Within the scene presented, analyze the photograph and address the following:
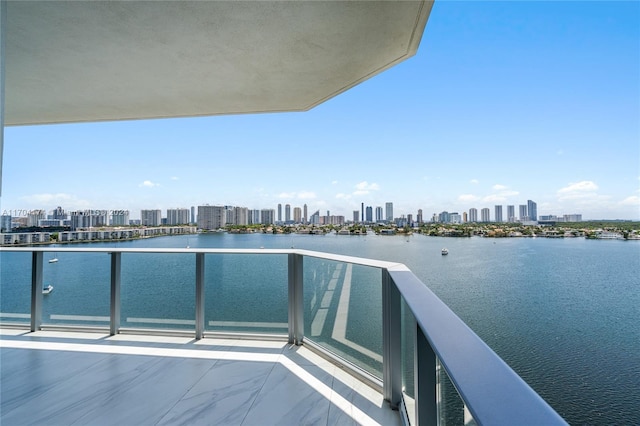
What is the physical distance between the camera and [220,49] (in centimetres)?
273

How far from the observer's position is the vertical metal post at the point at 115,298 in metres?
3.72

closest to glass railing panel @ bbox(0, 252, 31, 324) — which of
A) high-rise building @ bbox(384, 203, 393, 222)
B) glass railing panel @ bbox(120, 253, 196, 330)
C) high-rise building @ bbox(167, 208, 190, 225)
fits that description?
glass railing panel @ bbox(120, 253, 196, 330)

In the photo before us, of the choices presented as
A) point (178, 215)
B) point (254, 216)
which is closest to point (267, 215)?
point (254, 216)

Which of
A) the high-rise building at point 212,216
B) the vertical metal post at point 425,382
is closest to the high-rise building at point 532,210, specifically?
the high-rise building at point 212,216

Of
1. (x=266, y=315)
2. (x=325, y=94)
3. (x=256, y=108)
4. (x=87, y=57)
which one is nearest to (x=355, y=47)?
(x=325, y=94)

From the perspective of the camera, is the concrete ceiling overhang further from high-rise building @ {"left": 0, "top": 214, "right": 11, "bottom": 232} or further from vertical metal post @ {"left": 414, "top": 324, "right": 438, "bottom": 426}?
vertical metal post @ {"left": 414, "top": 324, "right": 438, "bottom": 426}

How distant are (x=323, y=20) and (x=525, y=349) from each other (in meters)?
18.2

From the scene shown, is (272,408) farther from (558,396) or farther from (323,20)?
(558,396)

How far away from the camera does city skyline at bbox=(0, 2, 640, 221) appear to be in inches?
565

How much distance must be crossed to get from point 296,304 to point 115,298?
2.33m

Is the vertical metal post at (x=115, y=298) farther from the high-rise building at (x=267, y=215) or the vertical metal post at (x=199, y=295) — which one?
the high-rise building at (x=267, y=215)

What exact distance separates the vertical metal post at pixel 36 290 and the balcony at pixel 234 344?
0.5 inches

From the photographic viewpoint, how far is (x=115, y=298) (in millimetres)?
3715

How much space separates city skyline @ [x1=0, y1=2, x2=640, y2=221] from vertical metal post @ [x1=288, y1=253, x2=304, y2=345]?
28.7ft
